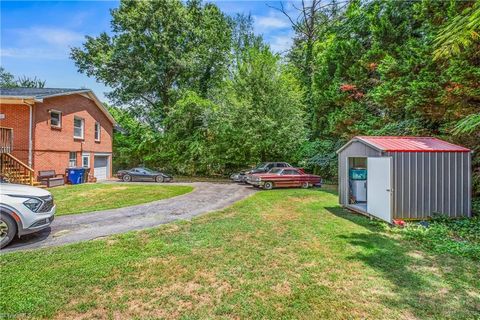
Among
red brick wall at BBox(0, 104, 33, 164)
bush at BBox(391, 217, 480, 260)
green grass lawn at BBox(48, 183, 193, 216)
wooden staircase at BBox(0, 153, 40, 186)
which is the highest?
red brick wall at BBox(0, 104, 33, 164)

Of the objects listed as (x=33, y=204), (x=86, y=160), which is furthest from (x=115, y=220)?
(x=86, y=160)

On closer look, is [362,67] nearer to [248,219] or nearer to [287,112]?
[287,112]

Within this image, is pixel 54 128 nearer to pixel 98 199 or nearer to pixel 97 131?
Result: pixel 97 131

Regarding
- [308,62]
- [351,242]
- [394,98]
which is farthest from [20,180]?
[308,62]

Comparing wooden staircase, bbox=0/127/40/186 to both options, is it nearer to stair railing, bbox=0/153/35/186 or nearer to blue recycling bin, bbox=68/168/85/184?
stair railing, bbox=0/153/35/186

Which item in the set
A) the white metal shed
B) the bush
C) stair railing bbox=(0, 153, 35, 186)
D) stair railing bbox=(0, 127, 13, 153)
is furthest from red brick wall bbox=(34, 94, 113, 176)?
the bush

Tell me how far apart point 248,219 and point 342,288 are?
4.21 metres

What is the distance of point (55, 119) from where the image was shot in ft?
50.8

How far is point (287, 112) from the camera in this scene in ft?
59.6

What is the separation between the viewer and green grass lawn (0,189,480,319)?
10.6 feet

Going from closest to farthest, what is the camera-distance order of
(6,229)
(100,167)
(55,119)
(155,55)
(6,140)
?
(6,229)
(6,140)
(55,119)
(100,167)
(155,55)

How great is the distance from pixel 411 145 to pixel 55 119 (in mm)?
18691

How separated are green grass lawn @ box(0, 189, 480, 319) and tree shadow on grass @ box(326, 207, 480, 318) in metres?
0.02

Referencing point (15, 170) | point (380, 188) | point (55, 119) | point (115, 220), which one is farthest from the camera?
point (55, 119)
